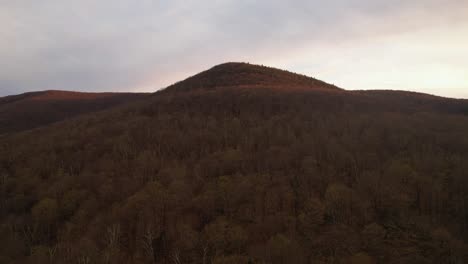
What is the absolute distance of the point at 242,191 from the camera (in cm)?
1487

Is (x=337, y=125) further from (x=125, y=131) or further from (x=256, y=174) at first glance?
(x=125, y=131)

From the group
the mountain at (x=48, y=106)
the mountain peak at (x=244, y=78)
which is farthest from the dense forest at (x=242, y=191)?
the mountain at (x=48, y=106)

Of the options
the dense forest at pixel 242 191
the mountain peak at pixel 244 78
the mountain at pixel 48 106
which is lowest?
the dense forest at pixel 242 191

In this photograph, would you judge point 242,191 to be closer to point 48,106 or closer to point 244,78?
point 244,78

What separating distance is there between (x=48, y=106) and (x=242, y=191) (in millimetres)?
41594

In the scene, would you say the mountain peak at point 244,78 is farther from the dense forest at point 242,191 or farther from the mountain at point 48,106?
the dense forest at point 242,191

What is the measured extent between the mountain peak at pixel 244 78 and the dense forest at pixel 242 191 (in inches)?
565

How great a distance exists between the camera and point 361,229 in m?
12.4

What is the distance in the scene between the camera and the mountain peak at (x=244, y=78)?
39250mm

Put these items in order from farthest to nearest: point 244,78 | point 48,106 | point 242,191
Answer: point 48,106
point 244,78
point 242,191

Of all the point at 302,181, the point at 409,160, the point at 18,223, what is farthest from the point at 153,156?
the point at 409,160

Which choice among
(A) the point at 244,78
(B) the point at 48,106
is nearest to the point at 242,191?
(A) the point at 244,78

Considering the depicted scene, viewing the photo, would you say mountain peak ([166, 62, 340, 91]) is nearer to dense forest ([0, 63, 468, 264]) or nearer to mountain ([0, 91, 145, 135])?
mountain ([0, 91, 145, 135])

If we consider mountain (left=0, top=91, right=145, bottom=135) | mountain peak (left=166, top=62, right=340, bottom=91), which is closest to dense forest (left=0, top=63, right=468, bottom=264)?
mountain peak (left=166, top=62, right=340, bottom=91)
